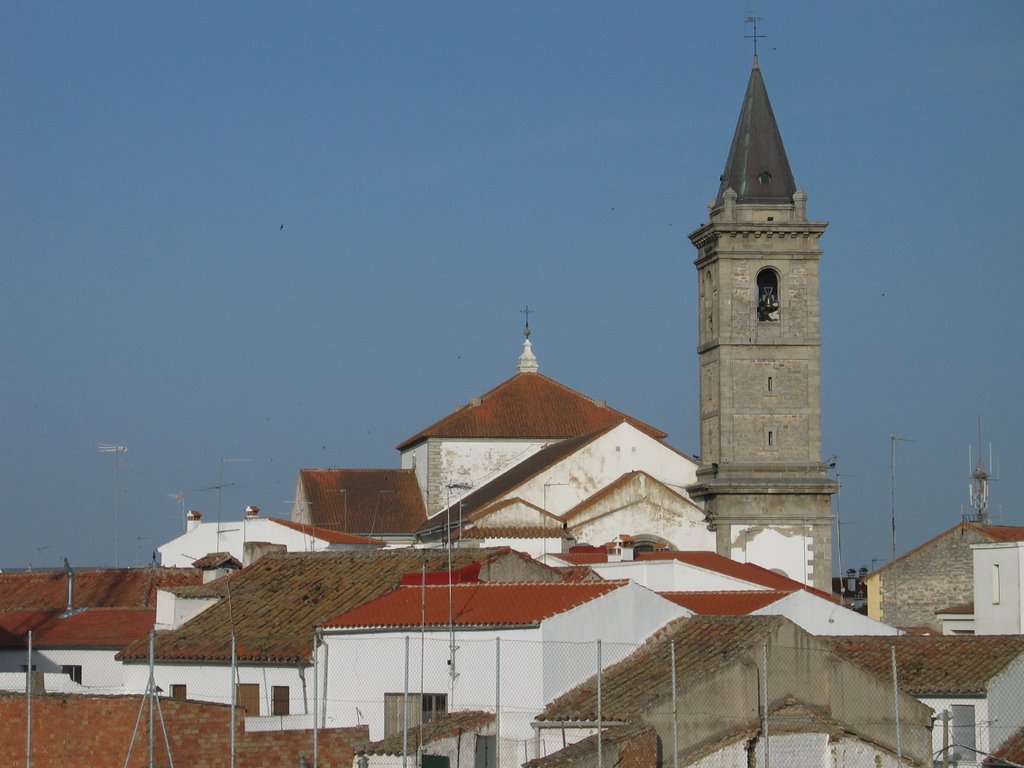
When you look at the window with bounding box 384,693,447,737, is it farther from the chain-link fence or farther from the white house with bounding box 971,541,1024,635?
the white house with bounding box 971,541,1024,635

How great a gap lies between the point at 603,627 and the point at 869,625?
11520mm

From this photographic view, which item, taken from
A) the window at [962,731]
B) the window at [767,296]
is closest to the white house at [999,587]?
the window at [962,731]

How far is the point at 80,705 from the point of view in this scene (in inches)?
1046

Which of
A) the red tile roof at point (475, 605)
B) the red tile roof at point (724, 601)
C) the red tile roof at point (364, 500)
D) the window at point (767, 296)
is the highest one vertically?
the window at point (767, 296)

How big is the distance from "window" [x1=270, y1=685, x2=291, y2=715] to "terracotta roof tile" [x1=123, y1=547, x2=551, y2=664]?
1.48 feet

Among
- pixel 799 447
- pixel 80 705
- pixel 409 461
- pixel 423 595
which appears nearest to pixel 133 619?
pixel 423 595

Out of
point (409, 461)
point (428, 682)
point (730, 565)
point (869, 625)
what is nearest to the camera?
point (428, 682)

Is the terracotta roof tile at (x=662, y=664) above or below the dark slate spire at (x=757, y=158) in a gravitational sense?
below

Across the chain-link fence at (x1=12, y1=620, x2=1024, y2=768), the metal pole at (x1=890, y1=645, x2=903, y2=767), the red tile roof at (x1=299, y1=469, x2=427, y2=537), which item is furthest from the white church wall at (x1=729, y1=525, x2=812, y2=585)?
the metal pole at (x1=890, y1=645, x2=903, y2=767)

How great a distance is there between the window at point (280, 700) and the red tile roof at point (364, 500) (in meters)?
44.0

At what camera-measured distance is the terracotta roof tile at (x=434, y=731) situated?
1091 inches

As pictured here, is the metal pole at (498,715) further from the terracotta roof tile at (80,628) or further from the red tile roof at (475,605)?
the terracotta roof tile at (80,628)

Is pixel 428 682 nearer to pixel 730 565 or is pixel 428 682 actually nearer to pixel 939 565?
pixel 730 565

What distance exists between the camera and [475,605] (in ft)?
101
